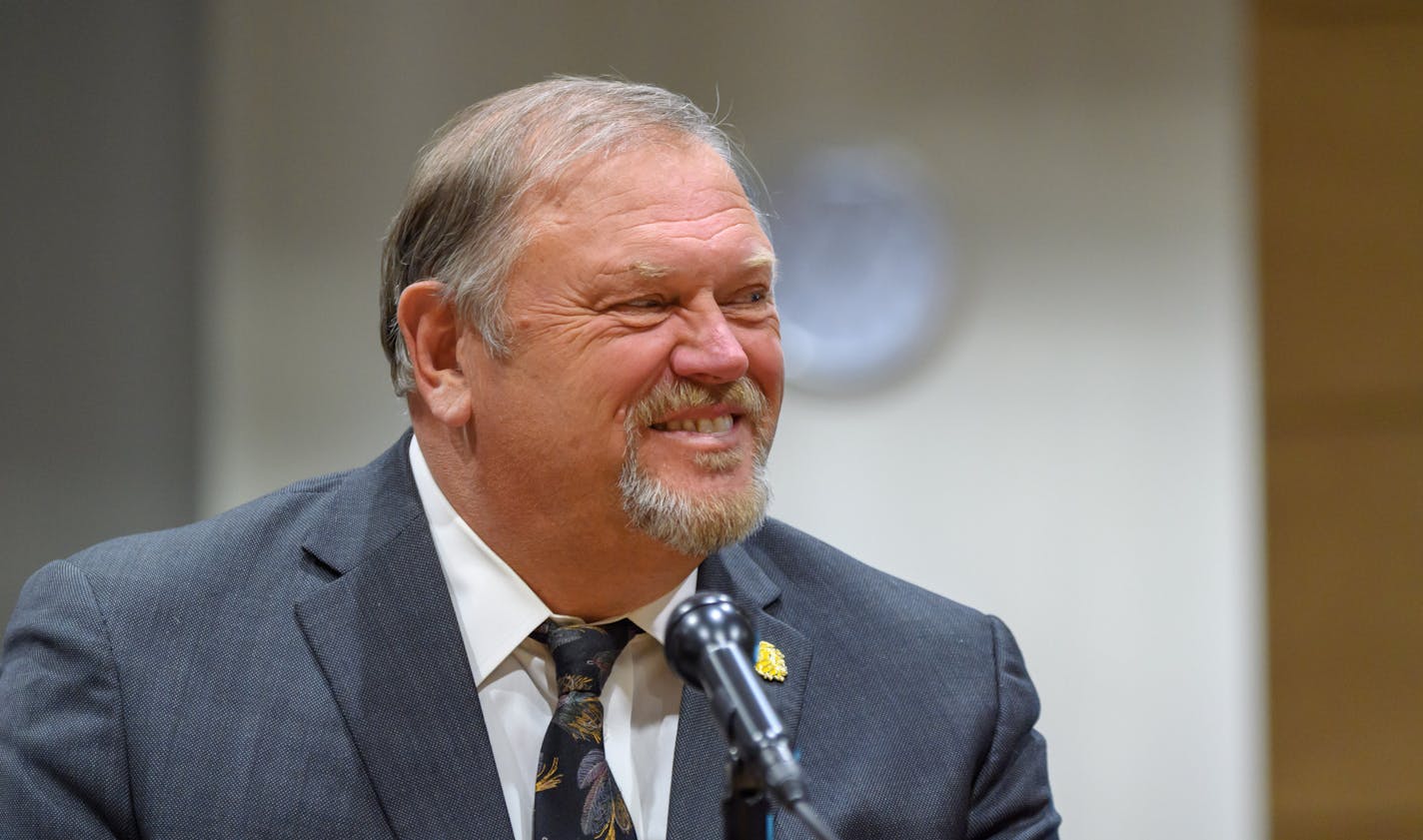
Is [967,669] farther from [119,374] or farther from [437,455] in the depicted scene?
[119,374]

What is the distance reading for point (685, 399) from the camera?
1608 millimetres

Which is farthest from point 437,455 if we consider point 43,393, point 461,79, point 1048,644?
point 1048,644

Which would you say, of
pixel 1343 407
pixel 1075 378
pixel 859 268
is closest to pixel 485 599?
pixel 859 268

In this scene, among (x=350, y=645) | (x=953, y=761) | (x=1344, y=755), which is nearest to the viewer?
(x=350, y=645)

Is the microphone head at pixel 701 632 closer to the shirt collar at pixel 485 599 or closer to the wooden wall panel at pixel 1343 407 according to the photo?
the shirt collar at pixel 485 599

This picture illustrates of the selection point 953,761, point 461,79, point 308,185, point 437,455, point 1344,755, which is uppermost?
point 461,79

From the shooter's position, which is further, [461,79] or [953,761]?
[461,79]

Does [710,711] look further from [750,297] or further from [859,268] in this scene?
[859,268]

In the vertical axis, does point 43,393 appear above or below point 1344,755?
above

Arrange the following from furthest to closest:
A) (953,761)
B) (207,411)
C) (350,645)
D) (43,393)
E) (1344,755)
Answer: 1. (1344,755)
2. (207,411)
3. (43,393)
4. (953,761)
5. (350,645)

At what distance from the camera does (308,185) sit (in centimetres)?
307

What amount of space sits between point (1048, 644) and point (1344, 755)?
0.69 metres

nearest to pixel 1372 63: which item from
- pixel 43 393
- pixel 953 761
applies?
pixel 953 761

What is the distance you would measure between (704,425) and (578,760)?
1.27ft
